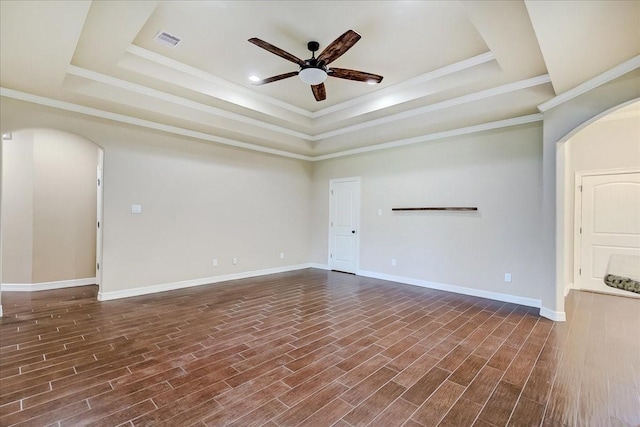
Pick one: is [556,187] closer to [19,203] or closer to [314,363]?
[314,363]

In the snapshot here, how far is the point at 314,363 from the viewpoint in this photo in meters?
2.55

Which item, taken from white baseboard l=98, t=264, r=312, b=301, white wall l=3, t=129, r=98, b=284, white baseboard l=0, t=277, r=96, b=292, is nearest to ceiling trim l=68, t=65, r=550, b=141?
white wall l=3, t=129, r=98, b=284

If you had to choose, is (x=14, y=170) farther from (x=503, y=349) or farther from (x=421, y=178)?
(x=503, y=349)

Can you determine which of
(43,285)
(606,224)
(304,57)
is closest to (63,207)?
(43,285)

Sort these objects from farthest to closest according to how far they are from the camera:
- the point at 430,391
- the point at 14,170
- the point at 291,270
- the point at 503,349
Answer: the point at 291,270 < the point at 14,170 < the point at 503,349 < the point at 430,391

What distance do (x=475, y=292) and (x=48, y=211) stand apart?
7.07 metres

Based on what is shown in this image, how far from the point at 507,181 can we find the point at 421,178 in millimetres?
1362

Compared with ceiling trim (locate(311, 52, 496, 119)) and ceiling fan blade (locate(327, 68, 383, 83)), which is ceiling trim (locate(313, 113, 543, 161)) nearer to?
ceiling trim (locate(311, 52, 496, 119))

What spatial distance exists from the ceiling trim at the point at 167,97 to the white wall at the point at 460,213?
214 centimetres

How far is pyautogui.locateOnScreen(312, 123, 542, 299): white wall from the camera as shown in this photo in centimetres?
430

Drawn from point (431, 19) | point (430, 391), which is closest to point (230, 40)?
point (431, 19)

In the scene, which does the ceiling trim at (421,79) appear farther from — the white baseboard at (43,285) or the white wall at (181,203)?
the white baseboard at (43,285)

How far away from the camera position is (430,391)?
2.17 metres

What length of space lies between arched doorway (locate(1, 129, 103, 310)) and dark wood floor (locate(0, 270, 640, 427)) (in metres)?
0.69
